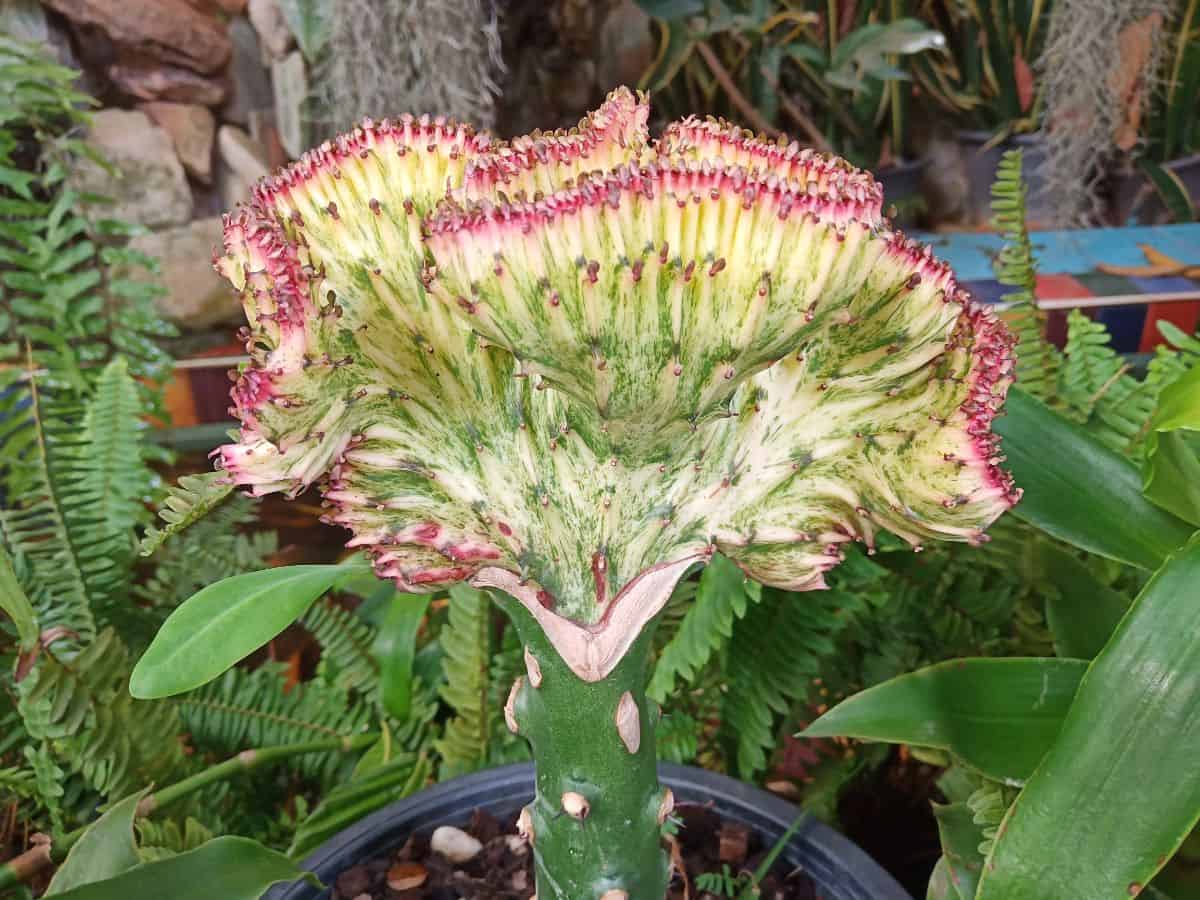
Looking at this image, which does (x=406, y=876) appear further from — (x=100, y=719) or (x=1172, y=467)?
(x=1172, y=467)

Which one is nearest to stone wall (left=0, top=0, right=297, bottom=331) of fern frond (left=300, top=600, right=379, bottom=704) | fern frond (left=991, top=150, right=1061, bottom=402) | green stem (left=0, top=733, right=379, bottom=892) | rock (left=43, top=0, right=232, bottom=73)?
rock (left=43, top=0, right=232, bottom=73)

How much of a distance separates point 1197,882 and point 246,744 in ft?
2.34

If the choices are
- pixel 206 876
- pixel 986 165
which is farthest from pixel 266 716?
pixel 986 165

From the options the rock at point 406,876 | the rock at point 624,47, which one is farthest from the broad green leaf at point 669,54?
the rock at point 406,876

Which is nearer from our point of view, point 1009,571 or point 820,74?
point 1009,571

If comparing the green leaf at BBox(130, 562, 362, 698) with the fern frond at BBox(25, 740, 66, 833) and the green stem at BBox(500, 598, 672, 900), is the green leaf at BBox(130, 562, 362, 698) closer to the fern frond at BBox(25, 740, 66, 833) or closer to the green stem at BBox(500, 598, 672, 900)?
the green stem at BBox(500, 598, 672, 900)

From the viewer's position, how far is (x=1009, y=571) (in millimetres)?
644

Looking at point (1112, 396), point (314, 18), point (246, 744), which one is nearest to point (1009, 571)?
point (1112, 396)

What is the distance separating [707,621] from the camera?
23.5 inches

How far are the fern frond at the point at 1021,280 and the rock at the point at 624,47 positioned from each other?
0.86 metres

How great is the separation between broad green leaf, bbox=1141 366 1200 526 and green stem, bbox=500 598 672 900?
11.1 inches

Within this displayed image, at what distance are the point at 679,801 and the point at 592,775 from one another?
0.24m

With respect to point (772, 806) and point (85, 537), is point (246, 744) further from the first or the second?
point (772, 806)

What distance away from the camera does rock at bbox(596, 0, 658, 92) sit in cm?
140
